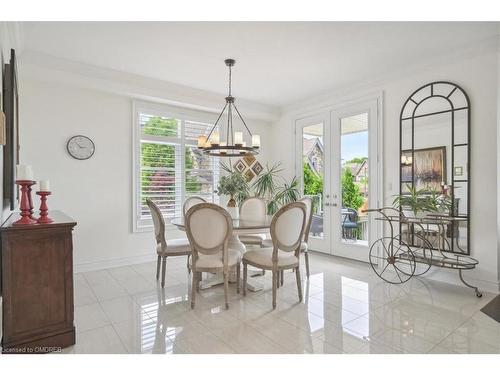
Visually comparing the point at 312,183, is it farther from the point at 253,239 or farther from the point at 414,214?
the point at 414,214

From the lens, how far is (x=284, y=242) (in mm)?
2941

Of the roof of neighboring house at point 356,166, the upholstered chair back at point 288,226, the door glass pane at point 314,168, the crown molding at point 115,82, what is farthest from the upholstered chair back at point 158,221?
the roof of neighboring house at point 356,166

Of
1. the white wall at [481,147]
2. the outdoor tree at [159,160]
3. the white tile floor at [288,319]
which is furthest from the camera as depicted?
the outdoor tree at [159,160]

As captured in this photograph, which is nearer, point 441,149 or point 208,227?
point 208,227

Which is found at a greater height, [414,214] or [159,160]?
[159,160]

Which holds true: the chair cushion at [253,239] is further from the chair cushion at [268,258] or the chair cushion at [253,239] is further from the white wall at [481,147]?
the white wall at [481,147]

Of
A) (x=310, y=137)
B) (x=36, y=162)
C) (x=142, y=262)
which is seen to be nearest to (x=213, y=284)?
(x=142, y=262)

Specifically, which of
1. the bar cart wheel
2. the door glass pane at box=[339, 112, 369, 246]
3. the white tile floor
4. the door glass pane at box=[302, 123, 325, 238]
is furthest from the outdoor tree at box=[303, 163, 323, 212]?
the white tile floor

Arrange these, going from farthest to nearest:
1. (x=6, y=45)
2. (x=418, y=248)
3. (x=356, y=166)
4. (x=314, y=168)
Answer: (x=314, y=168)
(x=356, y=166)
(x=418, y=248)
(x=6, y=45)

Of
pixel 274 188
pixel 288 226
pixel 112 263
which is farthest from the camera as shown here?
pixel 274 188

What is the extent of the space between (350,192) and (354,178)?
0.23 meters

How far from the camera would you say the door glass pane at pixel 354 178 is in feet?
14.8

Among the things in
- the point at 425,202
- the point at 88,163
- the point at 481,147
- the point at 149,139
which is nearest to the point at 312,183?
the point at 425,202

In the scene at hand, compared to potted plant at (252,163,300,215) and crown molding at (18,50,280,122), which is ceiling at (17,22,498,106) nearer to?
crown molding at (18,50,280,122)
